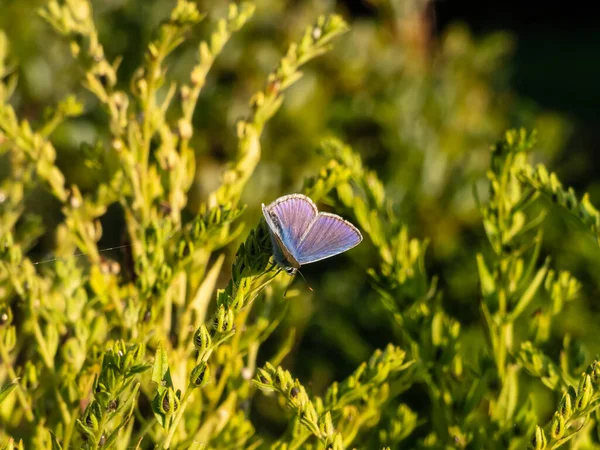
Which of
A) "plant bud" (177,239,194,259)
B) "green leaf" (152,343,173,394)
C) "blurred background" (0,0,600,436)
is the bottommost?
"blurred background" (0,0,600,436)

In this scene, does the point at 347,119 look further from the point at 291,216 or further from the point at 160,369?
the point at 160,369

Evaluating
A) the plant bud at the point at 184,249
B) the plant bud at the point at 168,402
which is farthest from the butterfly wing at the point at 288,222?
the plant bud at the point at 168,402

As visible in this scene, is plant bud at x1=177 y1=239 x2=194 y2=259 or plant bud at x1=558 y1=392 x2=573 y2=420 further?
plant bud at x1=177 y1=239 x2=194 y2=259

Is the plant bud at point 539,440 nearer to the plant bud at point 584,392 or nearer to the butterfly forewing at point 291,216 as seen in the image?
the plant bud at point 584,392


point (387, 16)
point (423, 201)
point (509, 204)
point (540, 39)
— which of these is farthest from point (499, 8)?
point (509, 204)

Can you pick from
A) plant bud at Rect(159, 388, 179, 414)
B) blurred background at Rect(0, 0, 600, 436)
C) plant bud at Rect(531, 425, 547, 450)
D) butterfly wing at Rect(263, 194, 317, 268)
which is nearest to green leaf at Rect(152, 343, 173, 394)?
plant bud at Rect(159, 388, 179, 414)

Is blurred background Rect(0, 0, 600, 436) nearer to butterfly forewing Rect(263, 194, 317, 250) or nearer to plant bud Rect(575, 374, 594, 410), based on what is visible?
butterfly forewing Rect(263, 194, 317, 250)

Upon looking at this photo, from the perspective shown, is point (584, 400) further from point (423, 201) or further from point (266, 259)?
point (423, 201)
